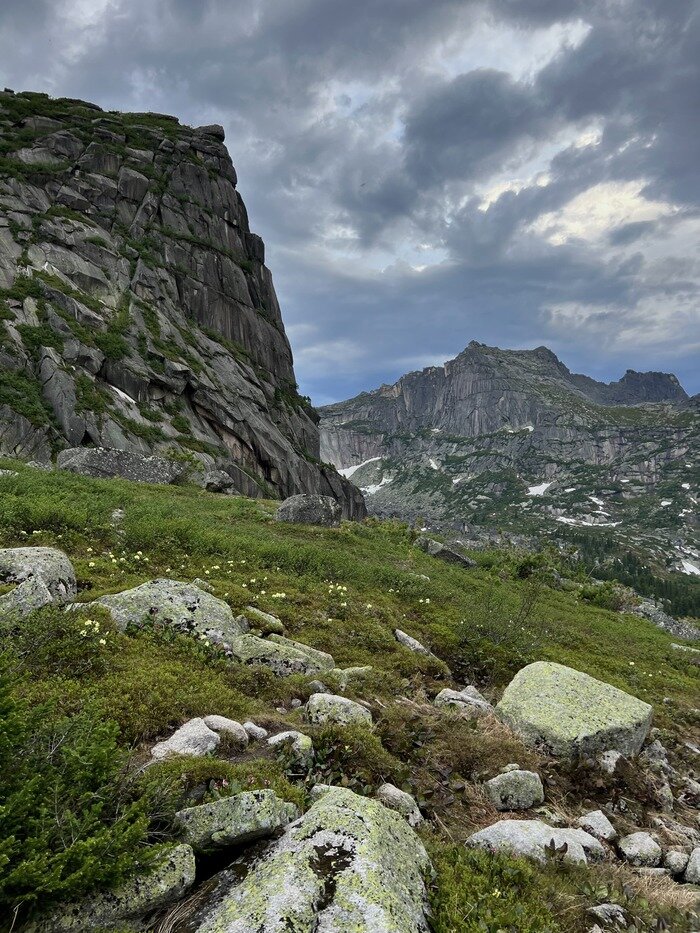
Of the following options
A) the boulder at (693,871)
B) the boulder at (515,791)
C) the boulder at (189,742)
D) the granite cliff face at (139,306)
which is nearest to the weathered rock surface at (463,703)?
the boulder at (515,791)

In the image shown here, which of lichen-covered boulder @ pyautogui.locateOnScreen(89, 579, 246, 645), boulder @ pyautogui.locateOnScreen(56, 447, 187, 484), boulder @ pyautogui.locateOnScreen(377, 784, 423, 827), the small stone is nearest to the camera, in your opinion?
boulder @ pyautogui.locateOnScreen(377, 784, 423, 827)

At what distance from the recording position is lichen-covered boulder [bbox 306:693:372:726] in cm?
732

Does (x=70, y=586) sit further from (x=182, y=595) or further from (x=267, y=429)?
(x=267, y=429)

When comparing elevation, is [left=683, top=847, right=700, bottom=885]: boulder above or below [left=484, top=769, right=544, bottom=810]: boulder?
below

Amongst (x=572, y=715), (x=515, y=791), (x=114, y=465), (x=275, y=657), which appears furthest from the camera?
(x=114, y=465)

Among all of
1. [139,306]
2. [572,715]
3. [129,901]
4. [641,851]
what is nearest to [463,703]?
[572,715]

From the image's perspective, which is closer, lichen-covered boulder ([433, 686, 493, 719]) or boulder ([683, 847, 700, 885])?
boulder ([683, 847, 700, 885])

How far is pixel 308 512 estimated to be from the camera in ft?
92.5

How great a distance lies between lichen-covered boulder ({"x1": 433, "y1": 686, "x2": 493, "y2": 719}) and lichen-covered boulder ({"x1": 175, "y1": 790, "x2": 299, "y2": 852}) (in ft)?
18.0

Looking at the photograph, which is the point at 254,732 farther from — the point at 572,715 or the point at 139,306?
the point at 139,306

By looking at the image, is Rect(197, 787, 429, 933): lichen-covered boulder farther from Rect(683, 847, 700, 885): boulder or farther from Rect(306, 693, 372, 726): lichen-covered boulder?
Rect(683, 847, 700, 885): boulder

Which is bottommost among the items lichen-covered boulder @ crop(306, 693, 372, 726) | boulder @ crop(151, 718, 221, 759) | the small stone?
lichen-covered boulder @ crop(306, 693, 372, 726)

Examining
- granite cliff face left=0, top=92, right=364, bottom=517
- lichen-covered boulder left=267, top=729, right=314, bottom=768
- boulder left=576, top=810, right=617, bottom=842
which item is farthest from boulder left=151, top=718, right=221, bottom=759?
granite cliff face left=0, top=92, right=364, bottom=517

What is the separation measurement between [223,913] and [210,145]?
131 m
